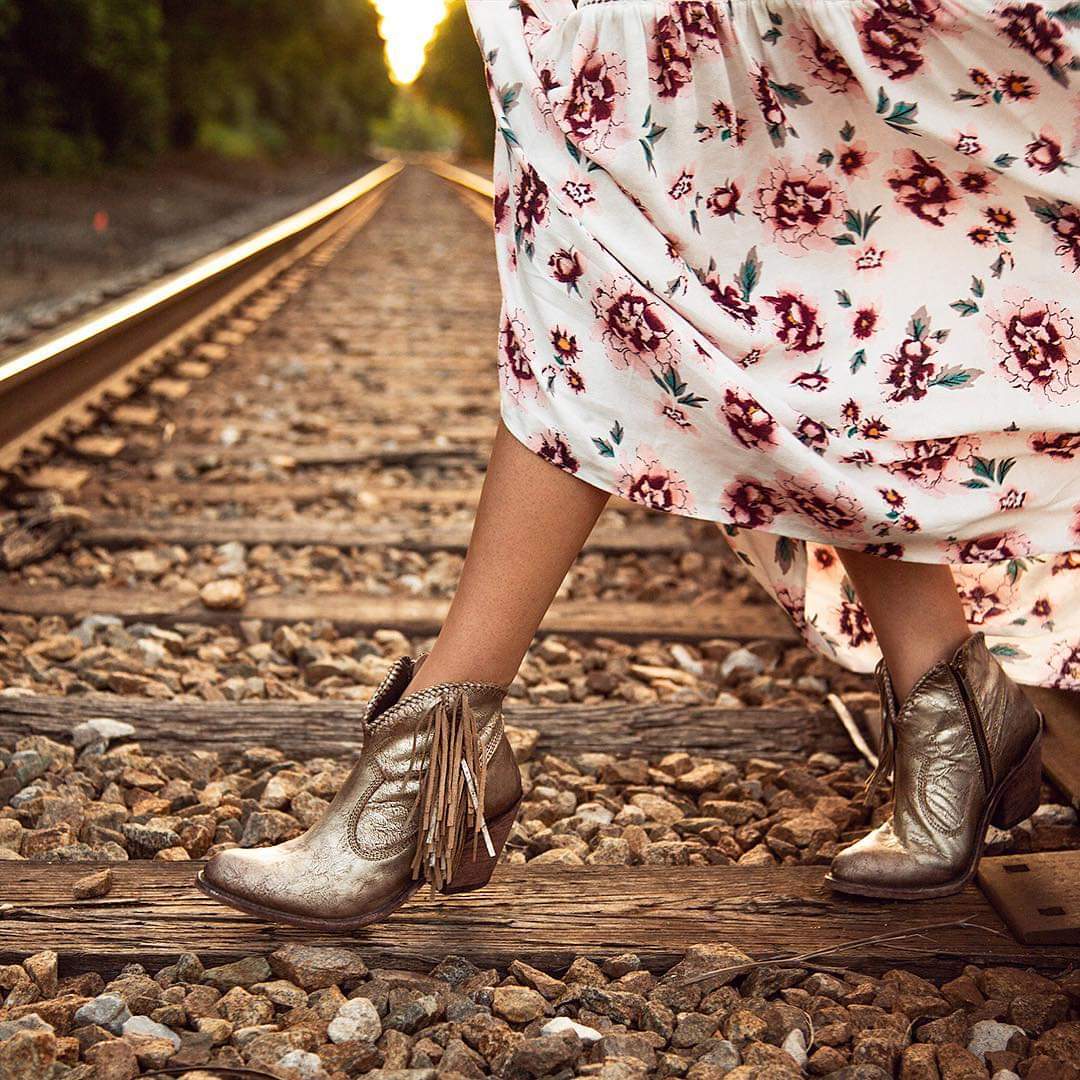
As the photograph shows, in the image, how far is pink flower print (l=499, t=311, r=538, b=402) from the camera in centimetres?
144

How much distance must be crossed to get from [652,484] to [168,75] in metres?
22.0

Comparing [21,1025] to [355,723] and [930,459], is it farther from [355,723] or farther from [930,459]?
[930,459]

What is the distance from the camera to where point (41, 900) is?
1.51 meters

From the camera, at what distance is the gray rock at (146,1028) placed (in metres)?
1.31

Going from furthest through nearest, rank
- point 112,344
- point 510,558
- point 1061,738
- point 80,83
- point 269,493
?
1. point 80,83
2. point 112,344
3. point 269,493
4. point 1061,738
5. point 510,558

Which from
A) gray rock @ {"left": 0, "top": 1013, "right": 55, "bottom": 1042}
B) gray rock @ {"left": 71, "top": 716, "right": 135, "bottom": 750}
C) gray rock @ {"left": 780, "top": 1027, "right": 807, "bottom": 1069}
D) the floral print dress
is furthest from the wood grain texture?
gray rock @ {"left": 71, "top": 716, "right": 135, "bottom": 750}

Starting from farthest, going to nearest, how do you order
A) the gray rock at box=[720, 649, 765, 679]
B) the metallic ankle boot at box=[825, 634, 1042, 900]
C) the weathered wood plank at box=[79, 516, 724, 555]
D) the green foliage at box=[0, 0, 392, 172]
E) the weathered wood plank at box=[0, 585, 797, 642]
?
the green foliage at box=[0, 0, 392, 172] < the weathered wood plank at box=[79, 516, 724, 555] < the weathered wood plank at box=[0, 585, 797, 642] < the gray rock at box=[720, 649, 765, 679] < the metallic ankle boot at box=[825, 634, 1042, 900]

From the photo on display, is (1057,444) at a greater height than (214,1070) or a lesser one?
greater

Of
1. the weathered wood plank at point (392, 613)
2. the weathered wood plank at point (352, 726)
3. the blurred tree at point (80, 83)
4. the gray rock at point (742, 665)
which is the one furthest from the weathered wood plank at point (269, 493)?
the blurred tree at point (80, 83)

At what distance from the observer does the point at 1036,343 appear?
145 centimetres

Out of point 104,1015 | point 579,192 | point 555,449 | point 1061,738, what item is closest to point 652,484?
point 555,449

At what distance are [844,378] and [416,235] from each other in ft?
35.8

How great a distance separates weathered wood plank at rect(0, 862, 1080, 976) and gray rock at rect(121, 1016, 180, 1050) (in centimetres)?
11

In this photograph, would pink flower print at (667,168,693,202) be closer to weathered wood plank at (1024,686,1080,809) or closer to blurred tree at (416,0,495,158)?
weathered wood plank at (1024,686,1080,809)
